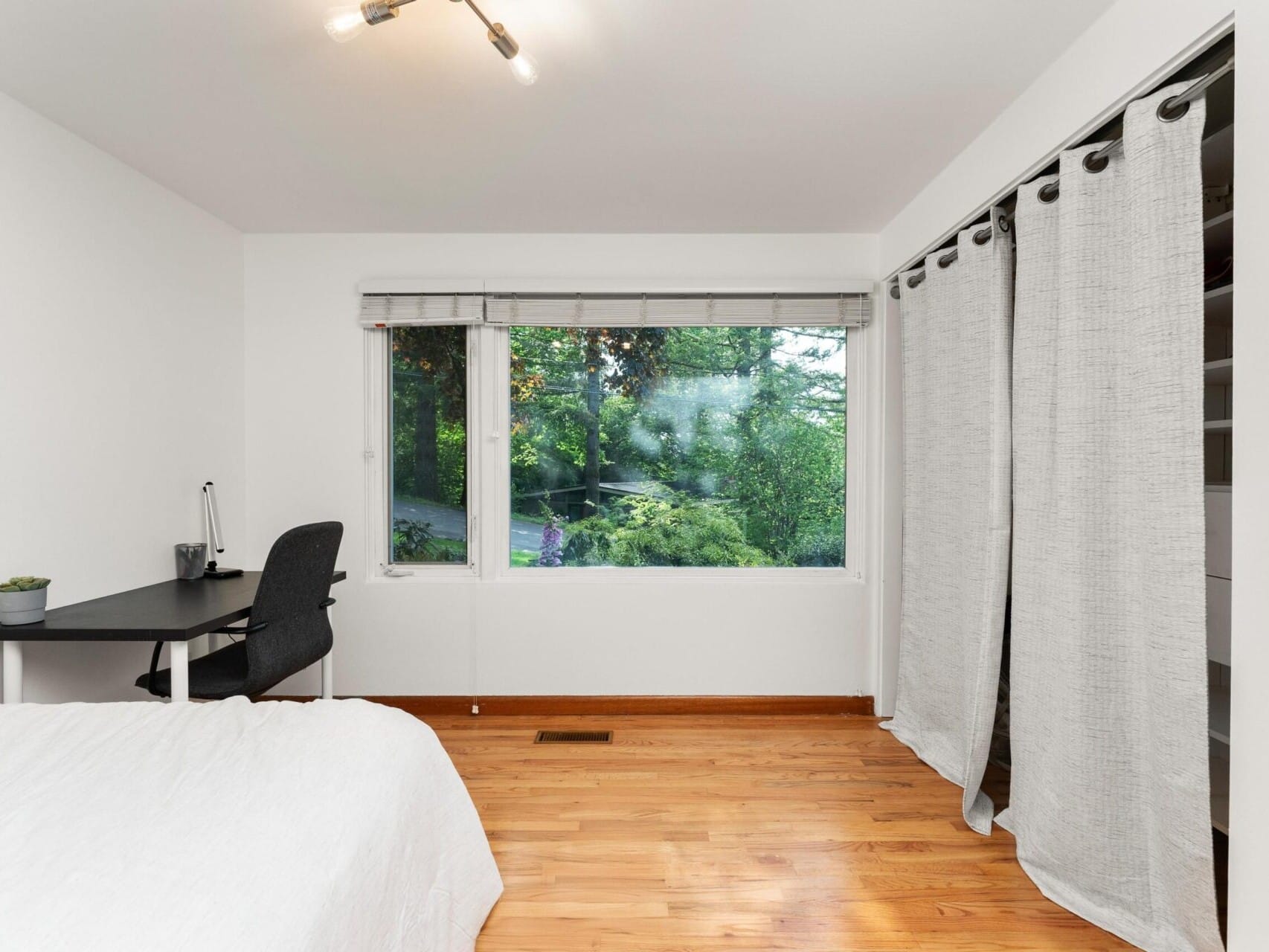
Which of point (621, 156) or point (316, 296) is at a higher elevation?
point (621, 156)

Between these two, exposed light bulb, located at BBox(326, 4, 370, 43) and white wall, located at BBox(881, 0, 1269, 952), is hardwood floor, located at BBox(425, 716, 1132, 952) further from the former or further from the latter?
exposed light bulb, located at BBox(326, 4, 370, 43)

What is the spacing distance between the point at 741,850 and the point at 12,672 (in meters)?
2.38

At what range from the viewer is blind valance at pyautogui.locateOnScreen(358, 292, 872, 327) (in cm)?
369

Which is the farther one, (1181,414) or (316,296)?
(316,296)

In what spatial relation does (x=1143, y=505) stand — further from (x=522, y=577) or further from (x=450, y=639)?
(x=450, y=639)

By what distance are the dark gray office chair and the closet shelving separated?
9.31ft

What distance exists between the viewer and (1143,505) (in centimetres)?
186

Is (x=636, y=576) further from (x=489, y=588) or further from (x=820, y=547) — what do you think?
(x=820, y=547)

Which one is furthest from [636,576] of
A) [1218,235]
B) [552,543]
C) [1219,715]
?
[1218,235]

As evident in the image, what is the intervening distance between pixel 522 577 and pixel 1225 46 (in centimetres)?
325

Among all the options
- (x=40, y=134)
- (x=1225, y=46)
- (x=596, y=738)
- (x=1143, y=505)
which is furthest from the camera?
(x=596, y=738)

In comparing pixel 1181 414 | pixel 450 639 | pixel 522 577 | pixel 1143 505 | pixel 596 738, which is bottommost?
pixel 596 738

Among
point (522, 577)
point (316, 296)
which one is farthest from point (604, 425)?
point (316, 296)

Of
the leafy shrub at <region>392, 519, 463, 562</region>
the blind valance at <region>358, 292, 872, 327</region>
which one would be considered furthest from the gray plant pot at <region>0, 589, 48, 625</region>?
the blind valance at <region>358, 292, 872, 327</region>
